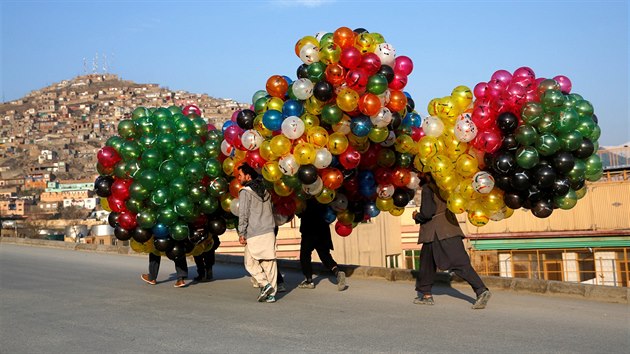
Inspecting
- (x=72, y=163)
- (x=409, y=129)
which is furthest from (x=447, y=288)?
(x=72, y=163)

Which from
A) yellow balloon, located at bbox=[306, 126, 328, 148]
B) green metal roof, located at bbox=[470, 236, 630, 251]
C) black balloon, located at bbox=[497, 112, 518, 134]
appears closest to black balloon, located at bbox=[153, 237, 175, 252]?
yellow balloon, located at bbox=[306, 126, 328, 148]

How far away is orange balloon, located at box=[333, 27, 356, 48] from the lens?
848 centimetres

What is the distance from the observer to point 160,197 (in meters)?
9.67

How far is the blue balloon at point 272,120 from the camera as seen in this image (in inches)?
337

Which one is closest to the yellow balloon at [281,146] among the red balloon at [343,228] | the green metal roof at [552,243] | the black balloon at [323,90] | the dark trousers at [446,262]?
the black balloon at [323,90]

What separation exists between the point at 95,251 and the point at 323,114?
13725 millimetres

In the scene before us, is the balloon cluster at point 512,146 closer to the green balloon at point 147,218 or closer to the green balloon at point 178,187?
the green balloon at point 178,187

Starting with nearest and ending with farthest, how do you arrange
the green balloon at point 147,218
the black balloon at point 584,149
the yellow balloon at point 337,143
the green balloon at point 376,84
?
the black balloon at point 584,149
the green balloon at point 376,84
the yellow balloon at point 337,143
the green balloon at point 147,218

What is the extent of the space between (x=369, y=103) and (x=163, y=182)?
3.51 metres

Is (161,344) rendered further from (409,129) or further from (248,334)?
(409,129)

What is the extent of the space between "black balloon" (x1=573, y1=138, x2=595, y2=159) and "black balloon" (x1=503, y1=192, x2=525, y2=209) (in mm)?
860

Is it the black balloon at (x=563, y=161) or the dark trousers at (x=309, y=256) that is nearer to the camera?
the black balloon at (x=563, y=161)

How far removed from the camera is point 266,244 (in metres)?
9.23

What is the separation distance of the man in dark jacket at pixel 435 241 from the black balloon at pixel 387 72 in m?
1.51
